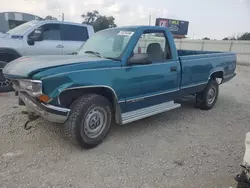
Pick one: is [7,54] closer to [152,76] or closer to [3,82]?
[3,82]

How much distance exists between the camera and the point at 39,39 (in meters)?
6.98

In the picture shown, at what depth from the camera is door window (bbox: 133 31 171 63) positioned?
4.43m

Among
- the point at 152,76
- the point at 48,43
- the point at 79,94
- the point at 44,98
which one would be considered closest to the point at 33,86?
the point at 44,98

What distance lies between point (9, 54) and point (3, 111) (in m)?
2.28

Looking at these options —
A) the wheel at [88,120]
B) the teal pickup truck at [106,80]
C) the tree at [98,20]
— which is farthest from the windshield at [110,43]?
the tree at [98,20]

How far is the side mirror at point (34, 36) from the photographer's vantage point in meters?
6.77

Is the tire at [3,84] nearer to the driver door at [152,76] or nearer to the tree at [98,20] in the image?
the driver door at [152,76]

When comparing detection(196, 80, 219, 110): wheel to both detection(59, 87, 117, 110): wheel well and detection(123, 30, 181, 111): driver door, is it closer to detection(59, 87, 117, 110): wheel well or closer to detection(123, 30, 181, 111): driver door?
detection(123, 30, 181, 111): driver door

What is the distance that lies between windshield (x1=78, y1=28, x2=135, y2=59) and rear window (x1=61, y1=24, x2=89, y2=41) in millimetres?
3486

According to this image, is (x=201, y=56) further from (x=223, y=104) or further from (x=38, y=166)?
(x=38, y=166)

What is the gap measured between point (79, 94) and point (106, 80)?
0.46 meters

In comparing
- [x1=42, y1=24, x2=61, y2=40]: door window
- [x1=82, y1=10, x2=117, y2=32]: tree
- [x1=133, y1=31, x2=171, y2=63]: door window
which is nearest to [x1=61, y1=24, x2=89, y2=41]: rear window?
[x1=42, y1=24, x2=61, y2=40]: door window

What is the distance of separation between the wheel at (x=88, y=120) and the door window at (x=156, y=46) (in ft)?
4.82

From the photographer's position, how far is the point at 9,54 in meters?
6.39
